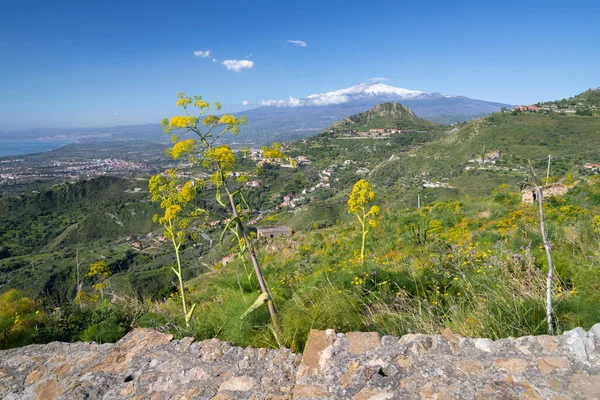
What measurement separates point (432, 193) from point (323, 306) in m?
45.8

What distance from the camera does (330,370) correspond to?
221 centimetres

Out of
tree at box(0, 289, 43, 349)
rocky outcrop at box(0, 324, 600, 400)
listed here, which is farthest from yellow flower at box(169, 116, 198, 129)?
tree at box(0, 289, 43, 349)

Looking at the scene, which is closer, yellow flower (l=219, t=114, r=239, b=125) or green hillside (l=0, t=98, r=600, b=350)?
green hillside (l=0, t=98, r=600, b=350)

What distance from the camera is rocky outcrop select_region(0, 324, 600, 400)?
73.1 inches

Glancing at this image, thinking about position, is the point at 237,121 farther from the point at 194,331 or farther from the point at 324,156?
the point at 324,156

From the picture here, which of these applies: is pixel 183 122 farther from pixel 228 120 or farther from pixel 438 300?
pixel 438 300

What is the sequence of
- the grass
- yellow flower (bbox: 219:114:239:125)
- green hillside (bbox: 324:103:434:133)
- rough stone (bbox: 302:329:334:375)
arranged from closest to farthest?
rough stone (bbox: 302:329:334:375), the grass, yellow flower (bbox: 219:114:239:125), green hillside (bbox: 324:103:434:133)

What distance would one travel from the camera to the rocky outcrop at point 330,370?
1.86m

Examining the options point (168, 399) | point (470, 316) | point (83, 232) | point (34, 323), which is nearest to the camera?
point (168, 399)

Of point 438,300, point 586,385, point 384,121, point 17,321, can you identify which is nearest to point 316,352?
point 586,385

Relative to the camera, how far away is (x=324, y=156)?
364ft

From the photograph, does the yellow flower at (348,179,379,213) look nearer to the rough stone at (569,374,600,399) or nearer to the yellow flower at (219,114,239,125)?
the yellow flower at (219,114,239,125)

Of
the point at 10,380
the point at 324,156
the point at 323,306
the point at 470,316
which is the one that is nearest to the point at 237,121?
the point at 323,306

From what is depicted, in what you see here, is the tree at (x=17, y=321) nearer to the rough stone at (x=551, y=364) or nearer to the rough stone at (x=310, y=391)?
the rough stone at (x=310, y=391)
